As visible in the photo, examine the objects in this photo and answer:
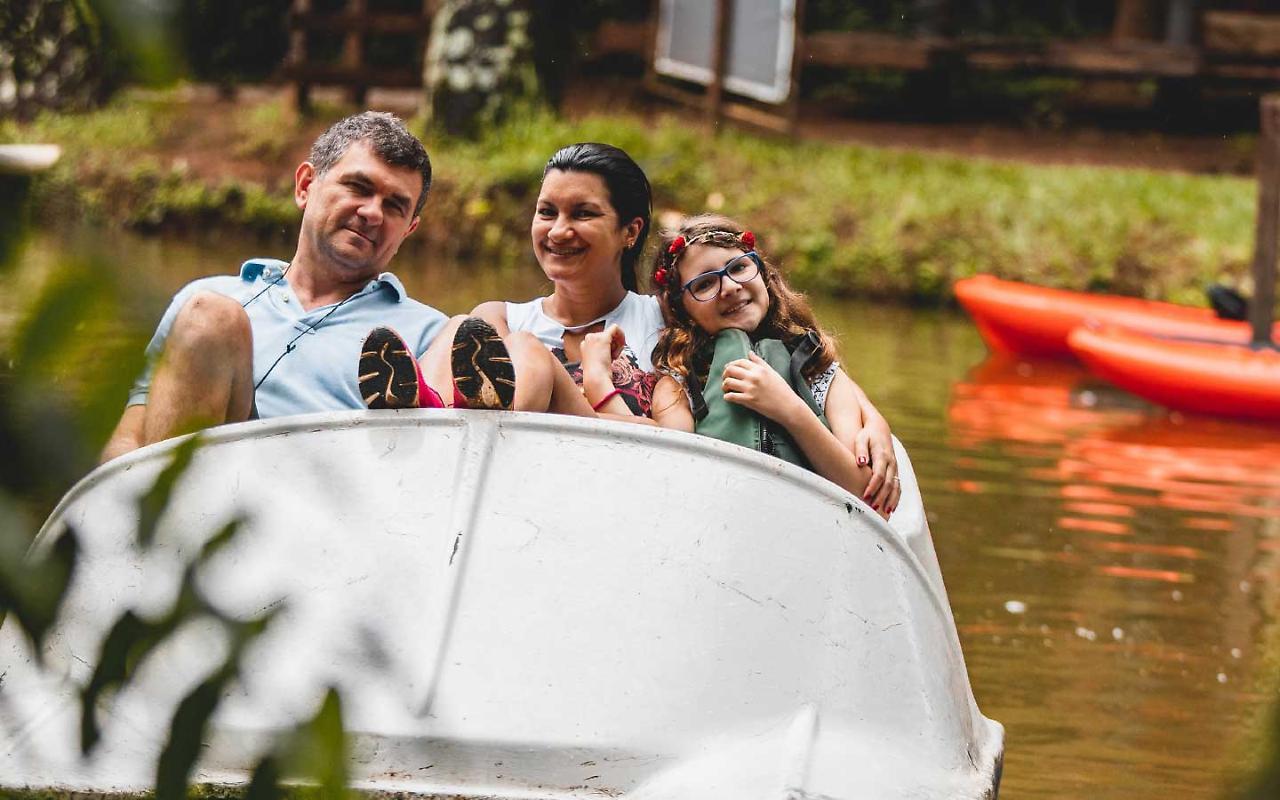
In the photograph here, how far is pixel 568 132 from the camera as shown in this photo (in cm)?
1436

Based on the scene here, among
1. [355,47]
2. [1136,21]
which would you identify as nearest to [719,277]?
[355,47]

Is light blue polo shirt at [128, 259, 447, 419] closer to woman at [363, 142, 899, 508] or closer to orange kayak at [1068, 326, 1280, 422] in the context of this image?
woman at [363, 142, 899, 508]

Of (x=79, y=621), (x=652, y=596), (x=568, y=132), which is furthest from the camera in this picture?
(x=568, y=132)

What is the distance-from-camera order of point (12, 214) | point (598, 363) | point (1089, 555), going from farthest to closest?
point (1089, 555), point (598, 363), point (12, 214)

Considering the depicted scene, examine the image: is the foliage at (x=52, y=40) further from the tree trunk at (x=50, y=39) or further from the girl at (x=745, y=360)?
the girl at (x=745, y=360)

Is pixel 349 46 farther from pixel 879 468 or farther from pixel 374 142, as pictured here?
pixel 879 468

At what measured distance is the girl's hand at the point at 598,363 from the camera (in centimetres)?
283

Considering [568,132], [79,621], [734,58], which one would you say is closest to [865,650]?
[79,621]

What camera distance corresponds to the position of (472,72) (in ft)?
47.9

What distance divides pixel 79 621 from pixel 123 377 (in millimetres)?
176

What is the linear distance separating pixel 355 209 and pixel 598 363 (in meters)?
0.63

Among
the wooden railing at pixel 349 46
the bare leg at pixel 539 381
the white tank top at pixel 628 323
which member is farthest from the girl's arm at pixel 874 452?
the wooden railing at pixel 349 46

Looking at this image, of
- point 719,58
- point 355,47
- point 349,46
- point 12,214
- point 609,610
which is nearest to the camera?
point 12,214

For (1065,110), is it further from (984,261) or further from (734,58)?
(984,261)
